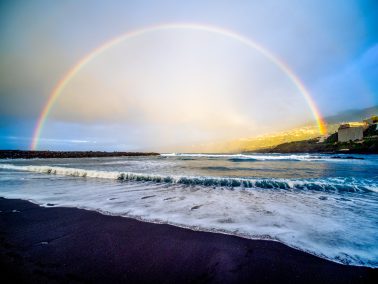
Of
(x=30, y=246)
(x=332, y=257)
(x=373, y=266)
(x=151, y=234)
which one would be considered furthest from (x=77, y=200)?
(x=373, y=266)

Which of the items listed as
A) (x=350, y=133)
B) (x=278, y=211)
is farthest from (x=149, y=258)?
(x=350, y=133)

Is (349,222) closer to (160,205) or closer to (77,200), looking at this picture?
(160,205)

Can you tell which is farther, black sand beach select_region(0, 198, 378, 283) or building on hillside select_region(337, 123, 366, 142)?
building on hillside select_region(337, 123, 366, 142)

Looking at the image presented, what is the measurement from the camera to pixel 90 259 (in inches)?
120

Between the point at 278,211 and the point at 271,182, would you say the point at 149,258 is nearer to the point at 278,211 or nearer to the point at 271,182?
the point at 278,211

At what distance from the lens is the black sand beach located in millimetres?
2594

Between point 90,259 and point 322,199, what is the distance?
25.3 ft

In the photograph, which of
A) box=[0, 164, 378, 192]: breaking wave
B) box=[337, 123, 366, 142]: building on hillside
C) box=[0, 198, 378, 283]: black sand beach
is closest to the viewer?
box=[0, 198, 378, 283]: black sand beach

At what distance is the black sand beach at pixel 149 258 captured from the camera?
8.51 feet

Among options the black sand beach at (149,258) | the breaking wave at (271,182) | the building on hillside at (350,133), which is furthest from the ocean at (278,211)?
the building on hillside at (350,133)

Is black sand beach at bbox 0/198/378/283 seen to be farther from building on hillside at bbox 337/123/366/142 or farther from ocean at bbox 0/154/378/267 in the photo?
building on hillside at bbox 337/123/366/142

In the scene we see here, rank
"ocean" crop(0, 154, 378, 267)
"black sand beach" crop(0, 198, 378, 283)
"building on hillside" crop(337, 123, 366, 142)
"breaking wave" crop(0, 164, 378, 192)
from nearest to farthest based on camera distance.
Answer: "black sand beach" crop(0, 198, 378, 283)
"ocean" crop(0, 154, 378, 267)
"breaking wave" crop(0, 164, 378, 192)
"building on hillside" crop(337, 123, 366, 142)

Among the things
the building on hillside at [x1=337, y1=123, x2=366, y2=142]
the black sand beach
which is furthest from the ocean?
the building on hillside at [x1=337, y1=123, x2=366, y2=142]

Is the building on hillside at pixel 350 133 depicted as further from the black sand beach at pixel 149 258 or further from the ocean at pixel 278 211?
the black sand beach at pixel 149 258
